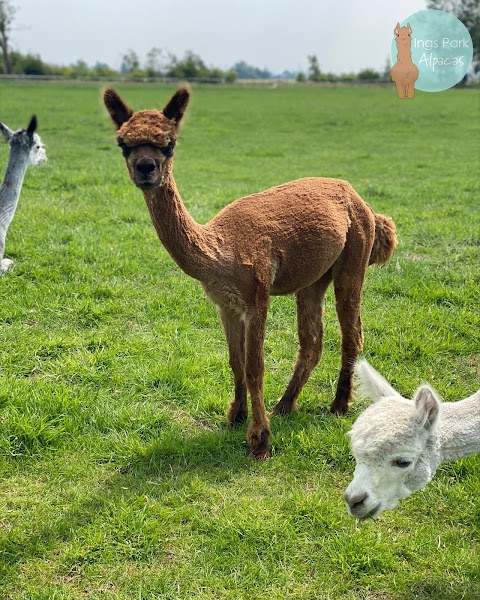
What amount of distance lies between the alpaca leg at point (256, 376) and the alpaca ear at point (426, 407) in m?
1.19

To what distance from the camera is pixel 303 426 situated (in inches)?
151

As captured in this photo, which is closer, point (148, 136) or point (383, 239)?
point (148, 136)

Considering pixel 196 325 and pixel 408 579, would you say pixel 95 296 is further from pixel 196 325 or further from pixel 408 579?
pixel 408 579

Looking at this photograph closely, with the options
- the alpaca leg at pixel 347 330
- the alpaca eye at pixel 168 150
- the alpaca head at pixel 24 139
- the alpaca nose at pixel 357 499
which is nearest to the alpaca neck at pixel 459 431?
the alpaca nose at pixel 357 499

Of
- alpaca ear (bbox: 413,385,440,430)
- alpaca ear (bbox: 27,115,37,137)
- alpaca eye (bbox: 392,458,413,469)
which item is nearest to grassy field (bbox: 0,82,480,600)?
alpaca eye (bbox: 392,458,413,469)

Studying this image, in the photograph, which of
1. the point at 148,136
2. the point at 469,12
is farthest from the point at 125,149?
the point at 469,12

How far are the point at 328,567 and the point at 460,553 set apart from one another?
640 mm

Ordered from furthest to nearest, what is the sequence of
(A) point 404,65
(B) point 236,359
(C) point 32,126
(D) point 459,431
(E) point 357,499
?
1. (A) point 404,65
2. (C) point 32,126
3. (B) point 236,359
4. (D) point 459,431
5. (E) point 357,499

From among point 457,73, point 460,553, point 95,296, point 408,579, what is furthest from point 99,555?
point 457,73

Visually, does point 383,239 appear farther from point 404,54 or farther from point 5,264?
point 404,54

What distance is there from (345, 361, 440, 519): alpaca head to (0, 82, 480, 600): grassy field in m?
0.58

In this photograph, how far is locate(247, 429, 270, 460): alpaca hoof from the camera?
3.52m

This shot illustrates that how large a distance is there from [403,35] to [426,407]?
6601mm

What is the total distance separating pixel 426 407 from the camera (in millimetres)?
2387
